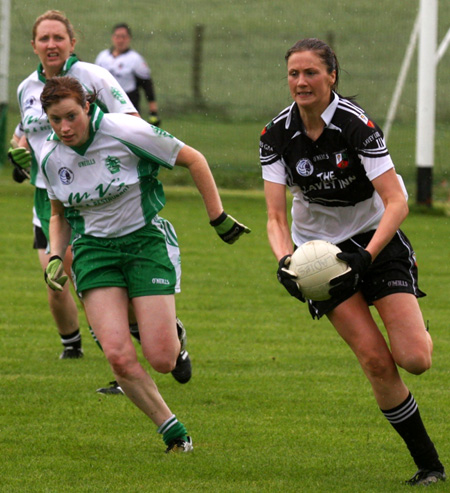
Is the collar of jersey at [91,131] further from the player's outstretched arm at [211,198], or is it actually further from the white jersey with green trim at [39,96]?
the white jersey with green trim at [39,96]

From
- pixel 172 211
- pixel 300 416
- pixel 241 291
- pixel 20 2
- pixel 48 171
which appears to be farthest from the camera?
pixel 20 2

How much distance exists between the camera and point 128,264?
5.50 m

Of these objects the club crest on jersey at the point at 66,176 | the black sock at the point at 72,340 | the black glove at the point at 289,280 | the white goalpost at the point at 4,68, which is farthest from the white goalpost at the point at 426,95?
the black glove at the point at 289,280

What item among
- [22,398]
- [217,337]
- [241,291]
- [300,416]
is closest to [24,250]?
[241,291]

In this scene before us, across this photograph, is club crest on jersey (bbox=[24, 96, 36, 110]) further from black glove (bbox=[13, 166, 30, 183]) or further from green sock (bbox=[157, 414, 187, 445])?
green sock (bbox=[157, 414, 187, 445])

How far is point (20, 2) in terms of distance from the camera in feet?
65.7

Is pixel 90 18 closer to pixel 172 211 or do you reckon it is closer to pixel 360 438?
pixel 172 211

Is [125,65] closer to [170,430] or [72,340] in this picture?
[72,340]

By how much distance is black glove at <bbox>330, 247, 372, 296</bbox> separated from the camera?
4637mm

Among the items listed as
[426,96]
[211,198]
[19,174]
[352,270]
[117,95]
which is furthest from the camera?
[426,96]

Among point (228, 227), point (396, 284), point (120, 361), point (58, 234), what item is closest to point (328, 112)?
point (396, 284)

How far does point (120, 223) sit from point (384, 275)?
1.47 metres

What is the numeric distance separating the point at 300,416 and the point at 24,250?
22.3ft

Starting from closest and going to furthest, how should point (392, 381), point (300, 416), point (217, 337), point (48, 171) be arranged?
1. point (392, 381)
2. point (48, 171)
3. point (300, 416)
4. point (217, 337)
